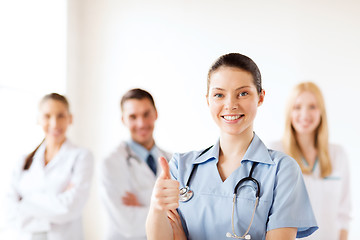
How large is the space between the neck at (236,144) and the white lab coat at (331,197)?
1.13m

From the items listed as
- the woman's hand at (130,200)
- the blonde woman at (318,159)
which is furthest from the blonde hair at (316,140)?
the woman's hand at (130,200)

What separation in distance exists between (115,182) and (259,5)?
2232 millimetres

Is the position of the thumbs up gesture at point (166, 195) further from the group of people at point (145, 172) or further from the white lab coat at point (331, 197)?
the white lab coat at point (331, 197)

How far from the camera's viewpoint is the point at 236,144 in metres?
1.23

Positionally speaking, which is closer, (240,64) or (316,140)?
(240,64)

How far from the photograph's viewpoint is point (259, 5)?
12.2ft

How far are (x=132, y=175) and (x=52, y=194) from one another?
504mm

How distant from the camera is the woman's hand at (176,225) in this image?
46.1 inches

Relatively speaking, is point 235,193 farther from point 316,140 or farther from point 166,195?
point 316,140

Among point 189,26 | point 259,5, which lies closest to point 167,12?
point 189,26

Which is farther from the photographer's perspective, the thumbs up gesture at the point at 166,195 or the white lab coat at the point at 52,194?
the white lab coat at the point at 52,194

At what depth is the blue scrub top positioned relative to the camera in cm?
111

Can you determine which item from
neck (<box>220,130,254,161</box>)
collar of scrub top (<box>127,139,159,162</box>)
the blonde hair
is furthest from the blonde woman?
neck (<box>220,130,254,161</box>)

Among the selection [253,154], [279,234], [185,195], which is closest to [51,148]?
[185,195]
